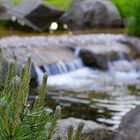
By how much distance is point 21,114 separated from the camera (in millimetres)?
3213

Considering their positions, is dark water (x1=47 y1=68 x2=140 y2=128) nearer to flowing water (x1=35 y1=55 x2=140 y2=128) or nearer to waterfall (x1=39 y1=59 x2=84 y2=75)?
flowing water (x1=35 y1=55 x2=140 y2=128)

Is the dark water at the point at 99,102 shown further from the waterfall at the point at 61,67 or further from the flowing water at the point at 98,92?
the waterfall at the point at 61,67

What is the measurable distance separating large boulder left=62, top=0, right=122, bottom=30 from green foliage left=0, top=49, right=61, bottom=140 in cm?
1989

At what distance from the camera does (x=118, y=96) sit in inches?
483

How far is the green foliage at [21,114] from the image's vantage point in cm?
289

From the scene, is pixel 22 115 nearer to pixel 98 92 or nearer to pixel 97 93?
pixel 97 93

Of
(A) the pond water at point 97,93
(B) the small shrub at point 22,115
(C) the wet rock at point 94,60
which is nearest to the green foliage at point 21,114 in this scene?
(B) the small shrub at point 22,115

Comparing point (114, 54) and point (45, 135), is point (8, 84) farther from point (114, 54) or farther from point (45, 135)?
point (114, 54)

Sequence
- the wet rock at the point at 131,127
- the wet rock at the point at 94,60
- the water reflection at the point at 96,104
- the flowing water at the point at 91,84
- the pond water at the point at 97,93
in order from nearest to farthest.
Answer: the wet rock at the point at 131,127 → the water reflection at the point at 96,104 → the pond water at the point at 97,93 → the flowing water at the point at 91,84 → the wet rock at the point at 94,60

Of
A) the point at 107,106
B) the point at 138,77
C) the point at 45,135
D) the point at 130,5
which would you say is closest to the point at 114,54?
the point at 138,77

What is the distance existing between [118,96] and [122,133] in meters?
5.47

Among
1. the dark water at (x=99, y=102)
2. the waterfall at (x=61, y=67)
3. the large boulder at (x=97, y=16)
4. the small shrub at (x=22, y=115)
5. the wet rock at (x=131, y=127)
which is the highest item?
the small shrub at (x=22, y=115)

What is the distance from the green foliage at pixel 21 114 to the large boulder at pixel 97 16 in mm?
19891

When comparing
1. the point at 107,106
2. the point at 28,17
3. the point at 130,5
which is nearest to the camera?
the point at 107,106
